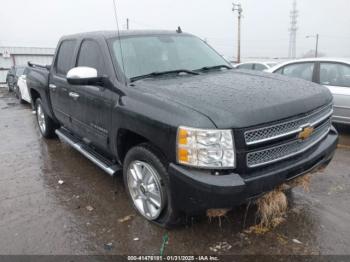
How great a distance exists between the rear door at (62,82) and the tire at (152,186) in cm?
176

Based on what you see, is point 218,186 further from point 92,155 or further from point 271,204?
point 92,155

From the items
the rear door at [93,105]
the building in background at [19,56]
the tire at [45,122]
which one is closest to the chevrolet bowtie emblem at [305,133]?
the rear door at [93,105]

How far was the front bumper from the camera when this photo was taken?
7.96ft

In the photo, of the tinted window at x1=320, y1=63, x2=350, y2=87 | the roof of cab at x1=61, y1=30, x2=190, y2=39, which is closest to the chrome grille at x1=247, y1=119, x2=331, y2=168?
the roof of cab at x1=61, y1=30, x2=190, y2=39

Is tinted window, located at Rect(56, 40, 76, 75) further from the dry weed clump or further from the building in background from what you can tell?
the building in background

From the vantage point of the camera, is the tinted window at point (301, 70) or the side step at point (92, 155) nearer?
the side step at point (92, 155)

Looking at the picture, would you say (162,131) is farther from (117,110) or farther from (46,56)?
(46,56)

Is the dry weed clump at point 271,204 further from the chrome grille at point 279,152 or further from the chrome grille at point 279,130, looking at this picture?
the chrome grille at point 279,130

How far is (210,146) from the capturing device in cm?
244

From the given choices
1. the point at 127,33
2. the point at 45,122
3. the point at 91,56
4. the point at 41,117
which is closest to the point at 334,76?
the point at 127,33

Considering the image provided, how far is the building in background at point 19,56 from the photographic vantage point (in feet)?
96.5

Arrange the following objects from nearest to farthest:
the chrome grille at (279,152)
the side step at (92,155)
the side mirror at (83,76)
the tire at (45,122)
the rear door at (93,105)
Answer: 1. the chrome grille at (279,152)
2. the side mirror at (83,76)
3. the rear door at (93,105)
4. the side step at (92,155)
5. the tire at (45,122)

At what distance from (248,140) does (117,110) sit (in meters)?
1.42

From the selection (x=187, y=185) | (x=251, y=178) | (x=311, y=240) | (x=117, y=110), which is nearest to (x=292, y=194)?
(x=311, y=240)
